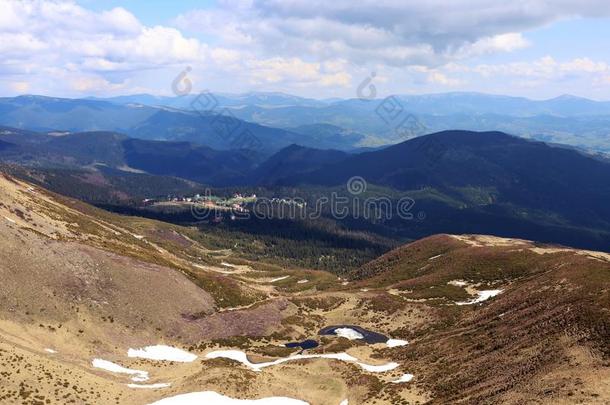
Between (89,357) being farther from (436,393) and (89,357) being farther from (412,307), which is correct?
(412,307)

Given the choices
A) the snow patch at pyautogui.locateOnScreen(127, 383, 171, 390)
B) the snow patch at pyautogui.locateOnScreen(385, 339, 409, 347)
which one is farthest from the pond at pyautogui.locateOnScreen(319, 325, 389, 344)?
the snow patch at pyautogui.locateOnScreen(127, 383, 171, 390)

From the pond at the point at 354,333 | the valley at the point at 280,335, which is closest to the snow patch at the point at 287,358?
the valley at the point at 280,335

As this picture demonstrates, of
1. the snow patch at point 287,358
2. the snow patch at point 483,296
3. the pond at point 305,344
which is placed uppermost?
the snow patch at point 483,296

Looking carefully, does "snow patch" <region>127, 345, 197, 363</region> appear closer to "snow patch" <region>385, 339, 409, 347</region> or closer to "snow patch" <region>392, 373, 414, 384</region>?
"snow patch" <region>392, 373, 414, 384</region>

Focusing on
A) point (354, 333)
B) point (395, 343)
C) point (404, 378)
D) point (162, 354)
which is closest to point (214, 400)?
point (162, 354)

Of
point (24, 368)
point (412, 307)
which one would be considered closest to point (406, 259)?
point (412, 307)

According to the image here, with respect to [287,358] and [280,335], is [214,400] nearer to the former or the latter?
[287,358]

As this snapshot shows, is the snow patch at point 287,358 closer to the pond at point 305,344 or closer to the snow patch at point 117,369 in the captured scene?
the pond at point 305,344
